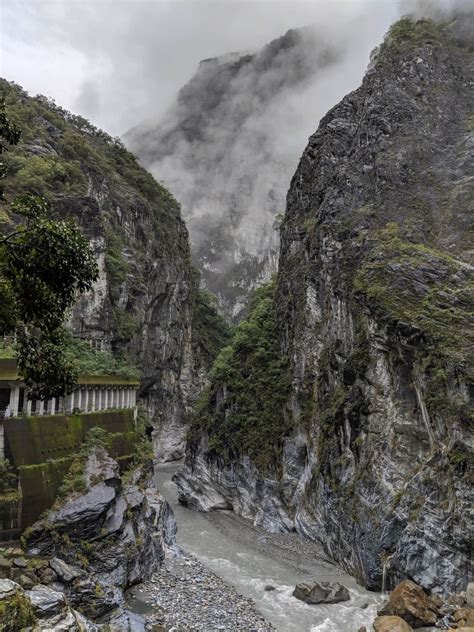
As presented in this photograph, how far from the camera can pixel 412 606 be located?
54.1 ft

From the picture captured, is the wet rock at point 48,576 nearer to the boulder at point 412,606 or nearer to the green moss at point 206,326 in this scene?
the boulder at point 412,606

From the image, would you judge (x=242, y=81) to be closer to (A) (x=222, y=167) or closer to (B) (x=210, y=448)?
(A) (x=222, y=167)

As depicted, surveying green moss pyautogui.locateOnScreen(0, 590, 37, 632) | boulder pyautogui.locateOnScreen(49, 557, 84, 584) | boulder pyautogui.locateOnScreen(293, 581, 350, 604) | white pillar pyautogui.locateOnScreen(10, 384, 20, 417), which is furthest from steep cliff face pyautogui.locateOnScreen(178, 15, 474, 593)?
white pillar pyautogui.locateOnScreen(10, 384, 20, 417)

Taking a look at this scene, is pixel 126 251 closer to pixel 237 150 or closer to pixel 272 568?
pixel 272 568

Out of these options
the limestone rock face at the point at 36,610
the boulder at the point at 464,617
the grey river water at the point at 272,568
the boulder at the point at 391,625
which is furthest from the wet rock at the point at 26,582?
the boulder at the point at 464,617

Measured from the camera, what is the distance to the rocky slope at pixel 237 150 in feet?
389

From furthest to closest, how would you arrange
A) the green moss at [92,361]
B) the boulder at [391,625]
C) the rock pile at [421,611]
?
the green moss at [92,361] < the rock pile at [421,611] < the boulder at [391,625]

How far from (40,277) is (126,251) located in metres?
41.2

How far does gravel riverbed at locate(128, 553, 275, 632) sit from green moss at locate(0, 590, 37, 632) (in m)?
6.75

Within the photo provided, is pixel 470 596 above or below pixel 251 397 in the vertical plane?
below

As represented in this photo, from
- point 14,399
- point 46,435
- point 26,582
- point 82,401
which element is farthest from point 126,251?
point 26,582

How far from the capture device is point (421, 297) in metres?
22.8

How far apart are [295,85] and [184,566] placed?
12725 cm

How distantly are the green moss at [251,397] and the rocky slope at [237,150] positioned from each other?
6686 centimetres
